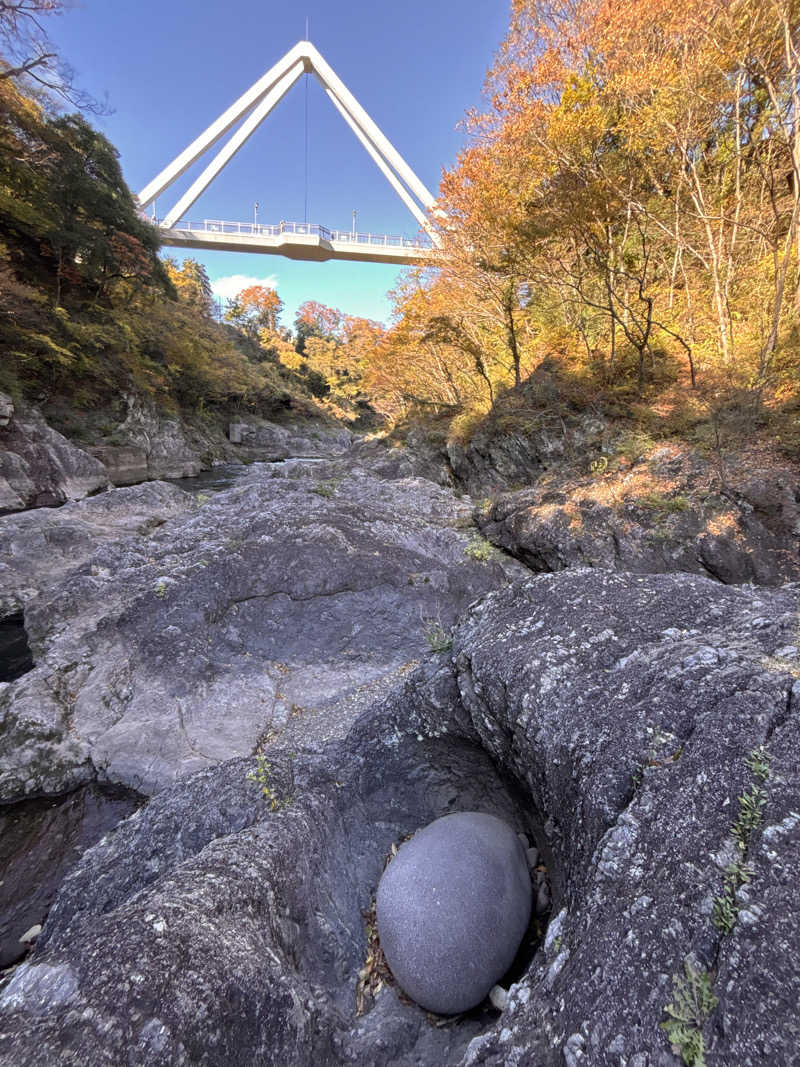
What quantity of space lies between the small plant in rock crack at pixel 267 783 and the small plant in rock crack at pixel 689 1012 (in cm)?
199

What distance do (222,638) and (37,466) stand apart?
12866 millimetres

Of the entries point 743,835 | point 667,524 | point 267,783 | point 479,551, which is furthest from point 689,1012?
point 667,524

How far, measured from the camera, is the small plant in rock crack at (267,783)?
101 inches

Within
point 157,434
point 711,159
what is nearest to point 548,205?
point 711,159

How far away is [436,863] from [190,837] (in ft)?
5.40

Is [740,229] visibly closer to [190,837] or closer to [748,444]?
[748,444]

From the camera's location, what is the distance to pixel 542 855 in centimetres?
222

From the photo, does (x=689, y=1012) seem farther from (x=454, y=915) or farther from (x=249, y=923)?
(x=249, y=923)

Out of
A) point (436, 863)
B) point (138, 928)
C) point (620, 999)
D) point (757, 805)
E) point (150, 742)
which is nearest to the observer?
point (620, 999)

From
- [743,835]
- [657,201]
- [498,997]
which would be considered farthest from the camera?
[657,201]

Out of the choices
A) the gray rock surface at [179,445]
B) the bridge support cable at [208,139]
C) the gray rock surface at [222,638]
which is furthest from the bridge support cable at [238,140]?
the gray rock surface at [222,638]

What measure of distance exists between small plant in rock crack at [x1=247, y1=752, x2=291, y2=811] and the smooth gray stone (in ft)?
2.58

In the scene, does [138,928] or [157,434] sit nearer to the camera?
[138,928]

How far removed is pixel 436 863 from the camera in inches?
79.0
